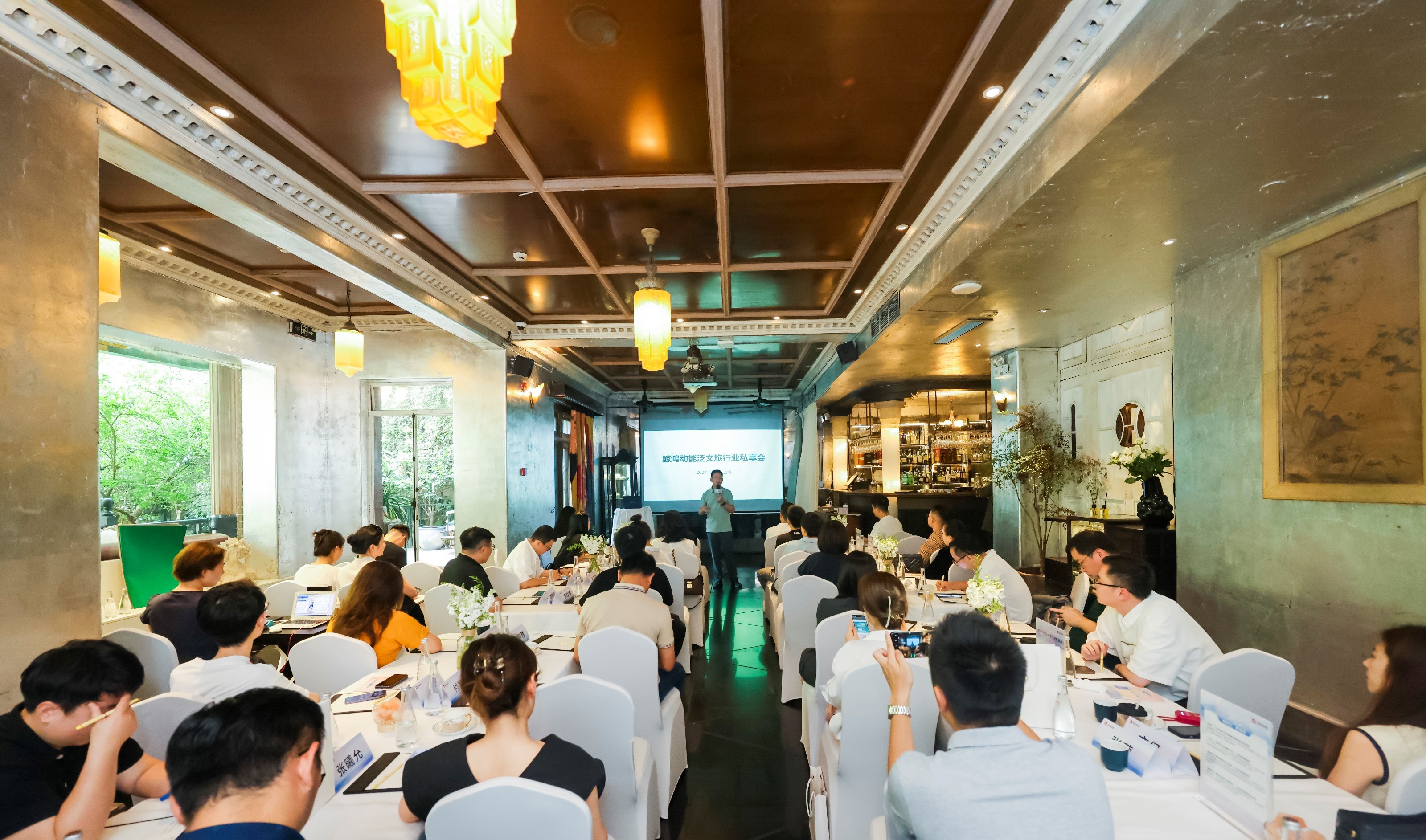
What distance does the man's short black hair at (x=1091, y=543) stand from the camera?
3.79 metres

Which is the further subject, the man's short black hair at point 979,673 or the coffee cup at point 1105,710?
the coffee cup at point 1105,710

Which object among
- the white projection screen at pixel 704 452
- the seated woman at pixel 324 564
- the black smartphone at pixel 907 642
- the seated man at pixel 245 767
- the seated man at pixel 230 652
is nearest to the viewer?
the seated man at pixel 245 767

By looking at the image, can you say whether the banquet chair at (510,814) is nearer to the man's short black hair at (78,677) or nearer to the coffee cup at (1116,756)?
the man's short black hair at (78,677)

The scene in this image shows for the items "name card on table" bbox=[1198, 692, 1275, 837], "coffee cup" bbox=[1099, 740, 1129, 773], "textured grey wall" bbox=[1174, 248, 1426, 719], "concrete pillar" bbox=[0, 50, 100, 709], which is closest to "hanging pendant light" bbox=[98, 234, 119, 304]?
"concrete pillar" bbox=[0, 50, 100, 709]

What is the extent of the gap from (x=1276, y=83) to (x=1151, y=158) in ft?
2.13

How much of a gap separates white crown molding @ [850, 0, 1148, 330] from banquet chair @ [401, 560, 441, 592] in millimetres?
5049

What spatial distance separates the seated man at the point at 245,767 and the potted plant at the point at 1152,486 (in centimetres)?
601

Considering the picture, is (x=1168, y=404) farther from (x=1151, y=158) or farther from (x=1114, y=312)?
(x=1151, y=158)

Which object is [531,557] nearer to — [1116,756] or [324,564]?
[324,564]

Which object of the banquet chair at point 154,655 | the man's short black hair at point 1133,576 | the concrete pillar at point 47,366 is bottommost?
the banquet chair at point 154,655

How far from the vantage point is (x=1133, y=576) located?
3049mm

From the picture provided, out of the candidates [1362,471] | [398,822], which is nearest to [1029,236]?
[1362,471]

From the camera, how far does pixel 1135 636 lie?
9.98ft

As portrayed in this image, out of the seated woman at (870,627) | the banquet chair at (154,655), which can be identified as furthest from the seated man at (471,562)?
the seated woman at (870,627)
